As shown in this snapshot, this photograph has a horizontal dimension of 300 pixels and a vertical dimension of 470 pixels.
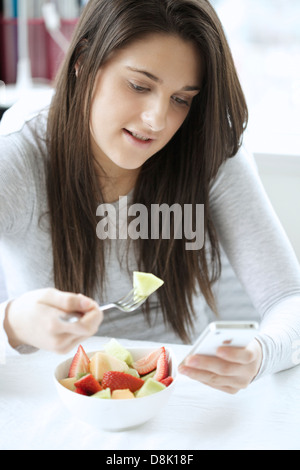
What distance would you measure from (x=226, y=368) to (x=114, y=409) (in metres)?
0.20

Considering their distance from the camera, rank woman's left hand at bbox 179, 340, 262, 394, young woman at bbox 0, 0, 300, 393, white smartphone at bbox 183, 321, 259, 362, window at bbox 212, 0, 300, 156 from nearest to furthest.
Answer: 1. white smartphone at bbox 183, 321, 259, 362
2. woman's left hand at bbox 179, 340, 262, 394
3. young woman at bbox 0, 0, 300, 393
4. window at bbox 212, 0, 300, 156

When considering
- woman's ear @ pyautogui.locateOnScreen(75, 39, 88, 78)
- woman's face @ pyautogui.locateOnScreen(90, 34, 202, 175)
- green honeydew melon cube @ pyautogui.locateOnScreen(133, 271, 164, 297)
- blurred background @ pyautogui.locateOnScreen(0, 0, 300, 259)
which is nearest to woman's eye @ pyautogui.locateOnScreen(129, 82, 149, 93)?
woman's face @ pyautogui.locateOnScreen(90, 34, 202, 175)

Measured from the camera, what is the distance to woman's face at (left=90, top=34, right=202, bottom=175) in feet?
3.54

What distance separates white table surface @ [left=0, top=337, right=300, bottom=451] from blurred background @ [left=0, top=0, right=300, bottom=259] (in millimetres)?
1542

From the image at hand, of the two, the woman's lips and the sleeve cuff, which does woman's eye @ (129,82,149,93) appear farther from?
the sleeve cuff

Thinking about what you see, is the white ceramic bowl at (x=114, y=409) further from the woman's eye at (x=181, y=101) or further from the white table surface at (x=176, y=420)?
the woman's eye at (x=181, y=101)

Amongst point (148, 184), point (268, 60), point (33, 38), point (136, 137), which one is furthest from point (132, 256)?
point (33, 38)

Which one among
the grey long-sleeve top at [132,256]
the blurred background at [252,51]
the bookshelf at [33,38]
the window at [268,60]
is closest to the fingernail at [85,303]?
the grey long-sleeve top at [132,256]

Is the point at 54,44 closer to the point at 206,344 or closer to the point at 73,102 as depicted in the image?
the point at 73,102

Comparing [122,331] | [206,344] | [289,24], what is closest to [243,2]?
[289,24]

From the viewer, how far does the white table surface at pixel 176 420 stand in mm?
816

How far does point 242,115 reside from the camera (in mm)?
1242

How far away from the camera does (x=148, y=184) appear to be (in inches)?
53.4

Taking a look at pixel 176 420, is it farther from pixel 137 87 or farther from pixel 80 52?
pixel 80 52
